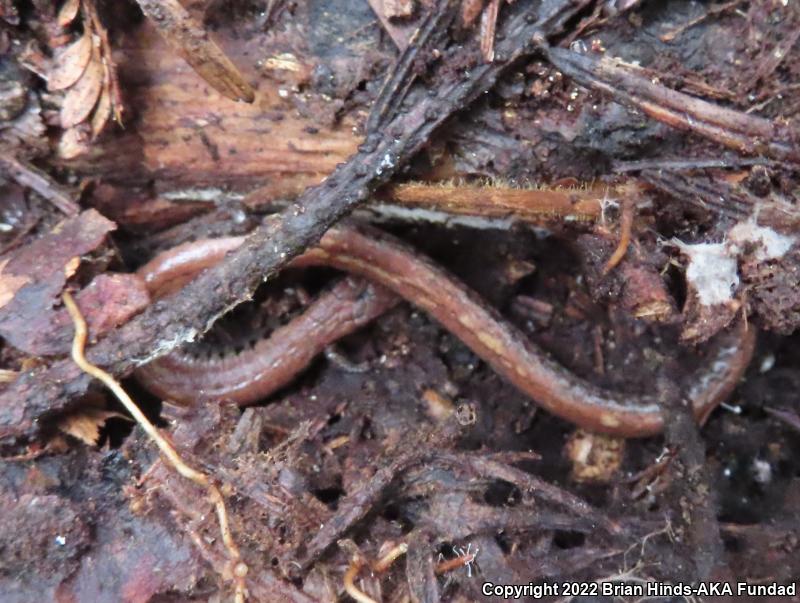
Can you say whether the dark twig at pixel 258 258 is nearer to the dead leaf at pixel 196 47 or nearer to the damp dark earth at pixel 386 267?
the damp dark earth at pixel 386 267

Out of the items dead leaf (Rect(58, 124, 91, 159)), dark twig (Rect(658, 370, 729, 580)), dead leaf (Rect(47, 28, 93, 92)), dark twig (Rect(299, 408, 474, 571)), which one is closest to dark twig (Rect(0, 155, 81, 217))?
dead leaf (Rect(58, 124, 91, 159))

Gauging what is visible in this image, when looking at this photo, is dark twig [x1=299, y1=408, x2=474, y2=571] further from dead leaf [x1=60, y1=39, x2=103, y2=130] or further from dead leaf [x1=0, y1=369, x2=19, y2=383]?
dead leaf [x1=60, y1=39, x2=103, y2=130]

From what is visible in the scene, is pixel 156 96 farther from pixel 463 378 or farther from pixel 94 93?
pixel 463 378

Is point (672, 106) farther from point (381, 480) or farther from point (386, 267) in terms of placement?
point (381, 480)

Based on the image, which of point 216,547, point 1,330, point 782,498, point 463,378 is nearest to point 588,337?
point 463,378

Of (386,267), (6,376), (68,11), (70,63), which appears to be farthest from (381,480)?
(68,11)
